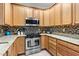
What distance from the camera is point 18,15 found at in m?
4.82

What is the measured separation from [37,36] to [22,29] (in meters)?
0.79

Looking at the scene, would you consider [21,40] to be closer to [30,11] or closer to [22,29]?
[22,29]

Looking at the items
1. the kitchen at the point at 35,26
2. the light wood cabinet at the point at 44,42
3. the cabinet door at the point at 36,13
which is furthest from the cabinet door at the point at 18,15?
the light wood cabinet at the point at 44,42

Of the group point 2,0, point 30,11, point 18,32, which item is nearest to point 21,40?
point 18,32

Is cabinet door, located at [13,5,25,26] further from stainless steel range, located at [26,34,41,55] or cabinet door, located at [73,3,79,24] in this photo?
cabinet door, located at [73,3,79,24]

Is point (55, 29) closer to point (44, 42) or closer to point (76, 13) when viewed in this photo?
point (44, 42)

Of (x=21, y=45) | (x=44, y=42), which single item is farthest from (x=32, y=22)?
(x=21, y=45)

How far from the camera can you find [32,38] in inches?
177

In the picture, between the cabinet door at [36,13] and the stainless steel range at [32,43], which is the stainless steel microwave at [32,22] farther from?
the stainless steel range at [32,43]

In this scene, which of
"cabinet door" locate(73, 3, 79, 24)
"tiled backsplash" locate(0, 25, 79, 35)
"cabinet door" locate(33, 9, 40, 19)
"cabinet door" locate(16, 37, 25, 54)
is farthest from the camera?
"cabinet door" locate(33, 9, 40, 19)

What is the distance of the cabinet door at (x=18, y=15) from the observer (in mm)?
4683

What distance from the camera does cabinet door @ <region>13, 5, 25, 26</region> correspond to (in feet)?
15.4

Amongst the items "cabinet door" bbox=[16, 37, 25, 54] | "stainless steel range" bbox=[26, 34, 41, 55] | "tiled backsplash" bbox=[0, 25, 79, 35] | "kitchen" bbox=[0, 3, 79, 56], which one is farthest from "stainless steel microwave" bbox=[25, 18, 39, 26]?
"cabinet door" bbox=[16, 37, 25, 54]

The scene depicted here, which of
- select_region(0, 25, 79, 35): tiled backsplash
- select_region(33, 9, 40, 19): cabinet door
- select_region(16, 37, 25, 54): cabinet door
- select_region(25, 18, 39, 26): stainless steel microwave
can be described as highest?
select_region(33, 9, 40, 19): cabinet door
